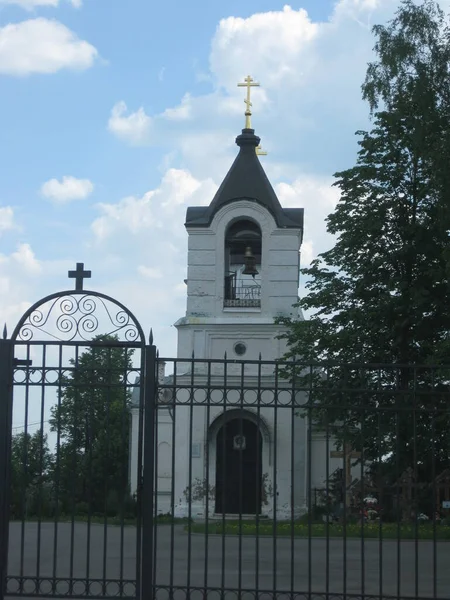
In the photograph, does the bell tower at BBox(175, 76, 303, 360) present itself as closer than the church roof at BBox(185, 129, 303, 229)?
Yes

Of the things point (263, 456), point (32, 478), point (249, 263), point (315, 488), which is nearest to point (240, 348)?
point (249, 263)

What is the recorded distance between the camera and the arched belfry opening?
109ft

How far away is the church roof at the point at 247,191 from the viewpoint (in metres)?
33.2

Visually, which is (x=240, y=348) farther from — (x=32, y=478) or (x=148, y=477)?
(x=148, y=477)

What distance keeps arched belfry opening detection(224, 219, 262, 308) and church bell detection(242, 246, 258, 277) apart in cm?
24

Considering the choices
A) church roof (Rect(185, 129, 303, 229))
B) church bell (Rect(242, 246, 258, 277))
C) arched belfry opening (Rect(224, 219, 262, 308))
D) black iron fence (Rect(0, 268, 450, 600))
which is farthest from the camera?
arched belfry opening (Rect(224, 219, 262, 308))

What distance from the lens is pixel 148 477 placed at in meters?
10.1

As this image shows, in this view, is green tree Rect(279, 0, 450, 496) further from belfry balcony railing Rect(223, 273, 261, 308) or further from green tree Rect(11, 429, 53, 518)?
green tree Rect(11, 429, 53, 518)

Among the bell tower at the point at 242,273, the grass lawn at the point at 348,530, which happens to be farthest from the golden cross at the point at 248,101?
the grass lawn at the point at 348,530

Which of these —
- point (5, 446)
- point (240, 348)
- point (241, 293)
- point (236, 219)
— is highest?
point (236, 219)

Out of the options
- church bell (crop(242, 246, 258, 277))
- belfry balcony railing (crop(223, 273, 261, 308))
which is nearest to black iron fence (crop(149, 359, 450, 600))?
belfry balcony railing (crop(223, 273, 261, 308))

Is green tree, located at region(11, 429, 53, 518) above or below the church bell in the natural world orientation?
below

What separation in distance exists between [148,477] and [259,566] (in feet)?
16.1

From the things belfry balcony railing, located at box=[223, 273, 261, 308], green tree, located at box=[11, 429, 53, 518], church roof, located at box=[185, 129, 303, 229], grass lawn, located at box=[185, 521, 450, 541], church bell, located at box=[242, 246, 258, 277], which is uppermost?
church roof, located at box=[185, 129, 303, 229]
